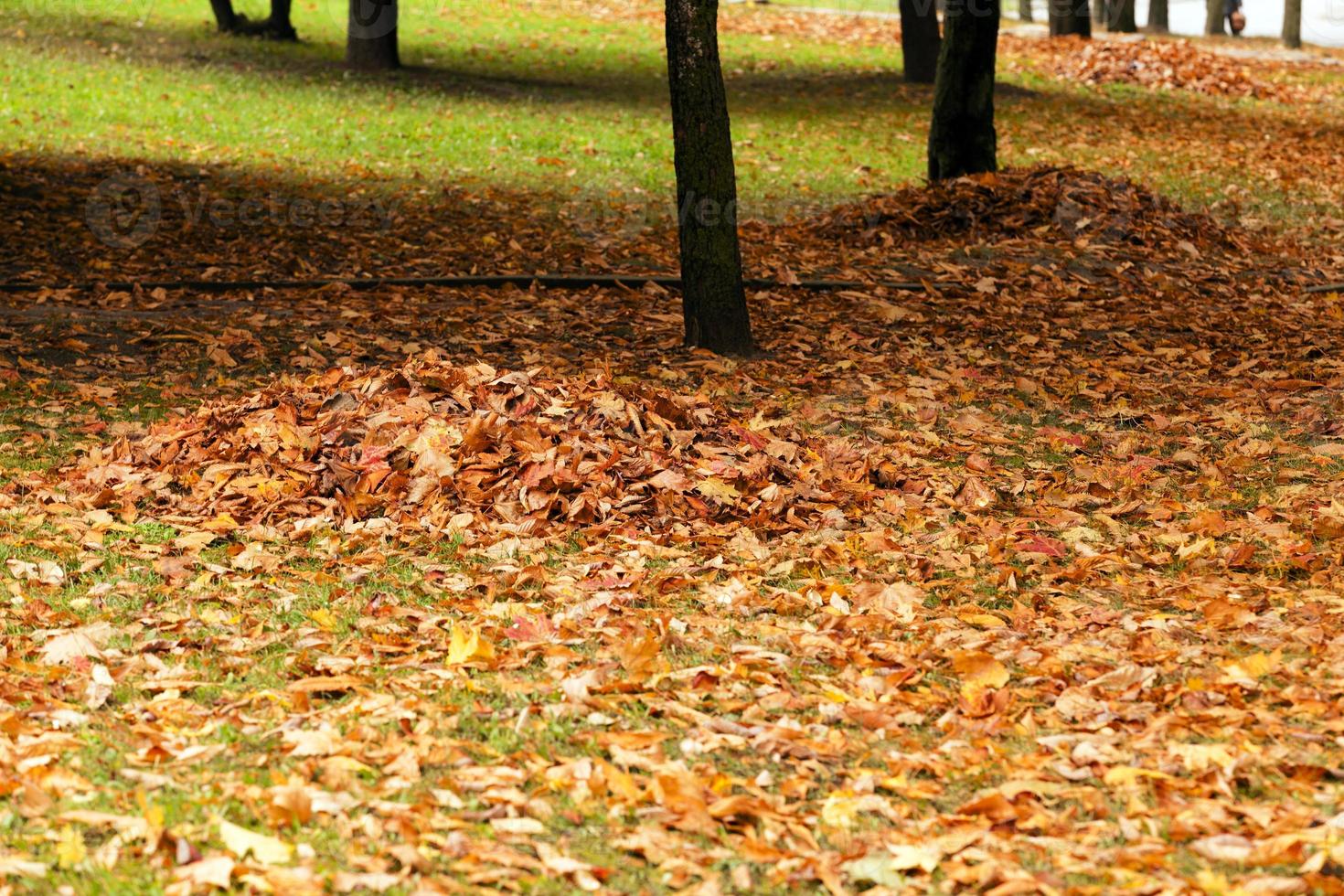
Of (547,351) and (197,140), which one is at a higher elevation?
(197,140)

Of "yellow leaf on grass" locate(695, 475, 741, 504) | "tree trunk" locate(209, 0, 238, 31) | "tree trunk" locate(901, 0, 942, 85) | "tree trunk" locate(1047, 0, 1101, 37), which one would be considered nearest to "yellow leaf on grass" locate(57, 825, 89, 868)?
"yellow leaf on grass" locate(695, 475, 741, 504)

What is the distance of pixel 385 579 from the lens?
528 centimetres

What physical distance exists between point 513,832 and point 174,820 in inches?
33.6

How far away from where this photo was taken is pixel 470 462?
6160 mm

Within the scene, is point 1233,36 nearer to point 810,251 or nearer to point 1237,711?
point 810,251

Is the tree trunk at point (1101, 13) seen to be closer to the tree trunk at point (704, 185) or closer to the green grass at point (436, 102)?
the green grass at point (436, 102)

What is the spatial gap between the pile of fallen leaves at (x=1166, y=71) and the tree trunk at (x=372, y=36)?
10364 mm

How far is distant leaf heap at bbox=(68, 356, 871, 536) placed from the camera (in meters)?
5.92

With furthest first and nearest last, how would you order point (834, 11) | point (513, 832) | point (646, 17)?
1. point (834, 11)
2. point (646, 17)
3. point (513, 832)

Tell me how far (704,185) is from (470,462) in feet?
9.73

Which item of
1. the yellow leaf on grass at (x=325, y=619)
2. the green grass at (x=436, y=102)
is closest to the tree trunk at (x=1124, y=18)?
the green grass at (x=436, y=102)

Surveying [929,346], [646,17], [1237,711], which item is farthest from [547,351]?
[646,17]

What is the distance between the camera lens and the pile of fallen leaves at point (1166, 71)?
2138 centimetres

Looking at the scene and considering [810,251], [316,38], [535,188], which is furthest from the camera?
[316,38]
